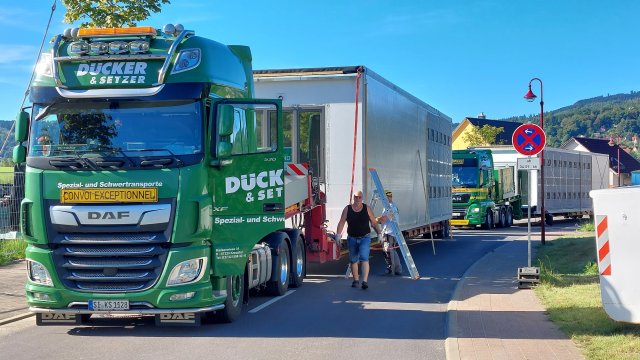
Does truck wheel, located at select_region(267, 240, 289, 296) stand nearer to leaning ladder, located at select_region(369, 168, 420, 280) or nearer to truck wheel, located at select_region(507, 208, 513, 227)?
leaning ladder, located at select_region(369, 168, 420, 280)

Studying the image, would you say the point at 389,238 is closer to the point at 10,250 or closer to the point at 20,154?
the point at 20,154

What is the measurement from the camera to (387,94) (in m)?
16.2

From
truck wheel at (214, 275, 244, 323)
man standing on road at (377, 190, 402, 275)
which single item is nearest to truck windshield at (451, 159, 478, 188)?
man standing on road at (377, 190, 402, 275)

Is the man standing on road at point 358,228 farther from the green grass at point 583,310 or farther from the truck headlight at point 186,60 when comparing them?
the truck headlight at point 186,60

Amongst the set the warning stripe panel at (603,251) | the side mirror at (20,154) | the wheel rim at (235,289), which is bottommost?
the wheel rim at (235,289)

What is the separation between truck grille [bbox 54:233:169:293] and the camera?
8766 mm

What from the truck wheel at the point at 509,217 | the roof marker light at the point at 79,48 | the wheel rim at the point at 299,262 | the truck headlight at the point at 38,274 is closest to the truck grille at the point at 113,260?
the truck headlight at the point at 38,274

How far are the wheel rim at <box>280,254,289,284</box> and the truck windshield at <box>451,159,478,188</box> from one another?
20.7m

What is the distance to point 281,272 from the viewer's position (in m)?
12.3

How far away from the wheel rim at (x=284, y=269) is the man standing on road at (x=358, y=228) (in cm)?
130

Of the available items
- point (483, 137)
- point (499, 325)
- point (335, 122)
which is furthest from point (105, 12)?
point (483, 137)

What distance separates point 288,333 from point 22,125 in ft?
13.8

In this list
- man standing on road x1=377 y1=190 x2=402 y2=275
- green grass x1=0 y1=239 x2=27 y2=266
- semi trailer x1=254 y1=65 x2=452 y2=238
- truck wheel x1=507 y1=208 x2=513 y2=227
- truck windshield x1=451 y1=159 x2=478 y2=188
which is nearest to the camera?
semi trailer x1=254 y1=65 x2=452 y2=238

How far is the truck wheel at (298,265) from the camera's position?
12.9m
